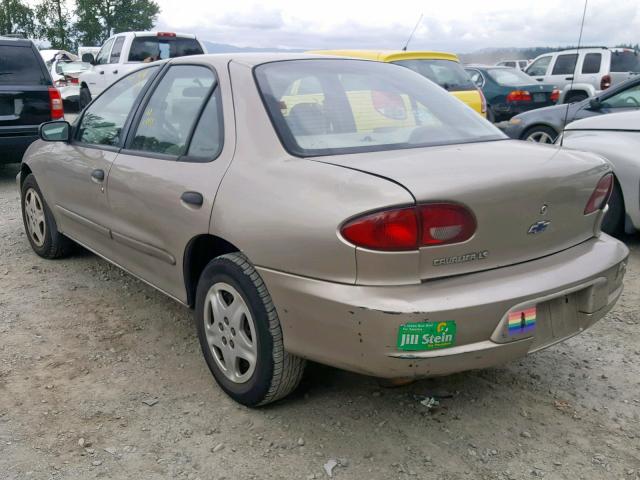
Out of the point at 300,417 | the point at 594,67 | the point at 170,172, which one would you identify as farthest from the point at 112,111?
the point at 594,67

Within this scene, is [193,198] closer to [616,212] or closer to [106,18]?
[616,212]

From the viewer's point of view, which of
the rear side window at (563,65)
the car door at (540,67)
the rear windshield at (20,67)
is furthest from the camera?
the car door at (540,67)

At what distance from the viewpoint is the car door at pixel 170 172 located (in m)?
2.94

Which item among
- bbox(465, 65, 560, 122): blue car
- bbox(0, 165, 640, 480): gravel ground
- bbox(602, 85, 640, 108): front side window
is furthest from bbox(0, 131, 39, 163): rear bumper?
bbox(465, 65, 560, 122): blue car

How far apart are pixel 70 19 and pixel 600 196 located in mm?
53308

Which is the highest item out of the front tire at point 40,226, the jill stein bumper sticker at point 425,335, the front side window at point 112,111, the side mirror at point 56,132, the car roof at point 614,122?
the front side window at point 112,111

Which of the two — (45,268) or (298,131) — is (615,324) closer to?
(298,131)

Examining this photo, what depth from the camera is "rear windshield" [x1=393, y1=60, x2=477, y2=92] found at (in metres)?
8.48

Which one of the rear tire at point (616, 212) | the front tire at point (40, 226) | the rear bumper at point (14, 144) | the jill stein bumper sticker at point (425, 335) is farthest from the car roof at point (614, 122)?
the rear bumper at point (14, 144)

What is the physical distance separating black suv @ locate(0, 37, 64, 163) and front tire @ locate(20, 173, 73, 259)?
2.95 meters

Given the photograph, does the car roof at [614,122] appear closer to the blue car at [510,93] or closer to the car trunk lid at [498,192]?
the car trunk lid at [498,192]

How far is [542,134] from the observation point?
305 inches

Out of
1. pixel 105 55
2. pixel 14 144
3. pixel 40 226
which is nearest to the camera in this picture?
pixel 40 226

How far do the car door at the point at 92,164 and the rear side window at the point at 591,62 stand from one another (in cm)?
1363
